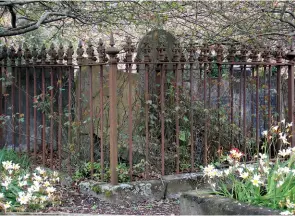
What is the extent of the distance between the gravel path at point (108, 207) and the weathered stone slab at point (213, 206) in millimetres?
1043

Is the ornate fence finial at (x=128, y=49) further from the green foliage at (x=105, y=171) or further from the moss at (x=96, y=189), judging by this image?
the moss at (x=96, y=189)

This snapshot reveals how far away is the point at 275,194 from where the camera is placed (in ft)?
11.9

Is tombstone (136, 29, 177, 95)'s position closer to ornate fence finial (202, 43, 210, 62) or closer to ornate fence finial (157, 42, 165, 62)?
ornate fence finial (157, 42, 165, 62)

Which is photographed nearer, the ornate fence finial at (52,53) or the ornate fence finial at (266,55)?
the ornate fence finial at (52,53)

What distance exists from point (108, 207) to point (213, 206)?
1.87m

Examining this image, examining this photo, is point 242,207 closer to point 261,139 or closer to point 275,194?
point 275,194

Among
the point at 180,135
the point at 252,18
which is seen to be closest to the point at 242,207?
the point at 180,135

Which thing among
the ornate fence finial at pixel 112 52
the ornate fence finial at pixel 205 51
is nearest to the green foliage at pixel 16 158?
the ornate fence finial at pixel 112 52

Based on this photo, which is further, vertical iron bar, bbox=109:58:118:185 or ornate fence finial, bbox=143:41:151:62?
ornate fence finial, bbox=143:41:151:62

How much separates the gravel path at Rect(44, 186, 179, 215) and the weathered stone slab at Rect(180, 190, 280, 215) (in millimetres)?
1043

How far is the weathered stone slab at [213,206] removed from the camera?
347 centimetres

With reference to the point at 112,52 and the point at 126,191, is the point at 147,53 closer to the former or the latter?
the point at 112,52

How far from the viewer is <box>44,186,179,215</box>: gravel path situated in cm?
511

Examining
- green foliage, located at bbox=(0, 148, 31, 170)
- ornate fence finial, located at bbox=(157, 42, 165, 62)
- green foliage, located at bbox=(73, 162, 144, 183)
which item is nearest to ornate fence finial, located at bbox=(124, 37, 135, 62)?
ornate fence finial, located at bbox=(157, 42, 165, 62)
